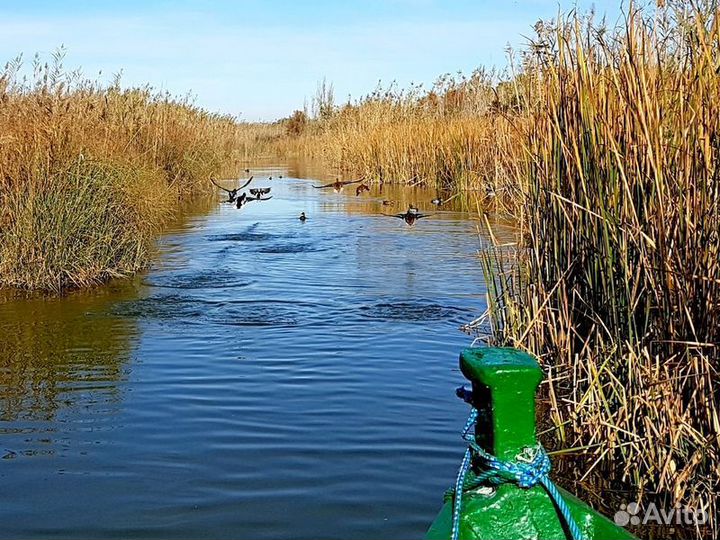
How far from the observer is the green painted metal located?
1693 mm

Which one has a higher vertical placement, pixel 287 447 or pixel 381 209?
pixel 381 209

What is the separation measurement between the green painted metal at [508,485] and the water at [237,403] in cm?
185

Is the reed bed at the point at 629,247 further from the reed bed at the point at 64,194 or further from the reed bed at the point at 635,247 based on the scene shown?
the reed bed at the point at 64,194

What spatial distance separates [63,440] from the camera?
15.1 ft

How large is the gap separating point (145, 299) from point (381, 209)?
360 inches

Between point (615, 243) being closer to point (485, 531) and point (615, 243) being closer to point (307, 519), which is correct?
point (307, 519)

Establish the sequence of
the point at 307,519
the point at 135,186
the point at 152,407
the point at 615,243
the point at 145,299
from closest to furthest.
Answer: the point at 307,519 → the point at 615,243 → the point at 152,407 → the point at 145,299 → the point at 135,186

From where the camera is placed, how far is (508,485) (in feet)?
5.68

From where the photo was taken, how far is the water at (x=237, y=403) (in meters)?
3.75

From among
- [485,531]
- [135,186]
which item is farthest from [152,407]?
[135,186]

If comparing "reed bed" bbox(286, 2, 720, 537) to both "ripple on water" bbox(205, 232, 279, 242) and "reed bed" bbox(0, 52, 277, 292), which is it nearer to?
"reed bed" bbox(0, 52, 277, 292)

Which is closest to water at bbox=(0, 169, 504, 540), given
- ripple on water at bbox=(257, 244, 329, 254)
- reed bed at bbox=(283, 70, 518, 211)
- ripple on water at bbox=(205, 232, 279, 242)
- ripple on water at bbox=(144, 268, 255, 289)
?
ripple on water at bbox=(144, 268, 255, 289)

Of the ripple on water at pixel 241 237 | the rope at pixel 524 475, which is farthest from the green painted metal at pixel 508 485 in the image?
the ripple on water at pixel 241 237

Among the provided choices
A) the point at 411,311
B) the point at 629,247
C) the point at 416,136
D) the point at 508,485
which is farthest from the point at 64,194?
the point at 416,136
